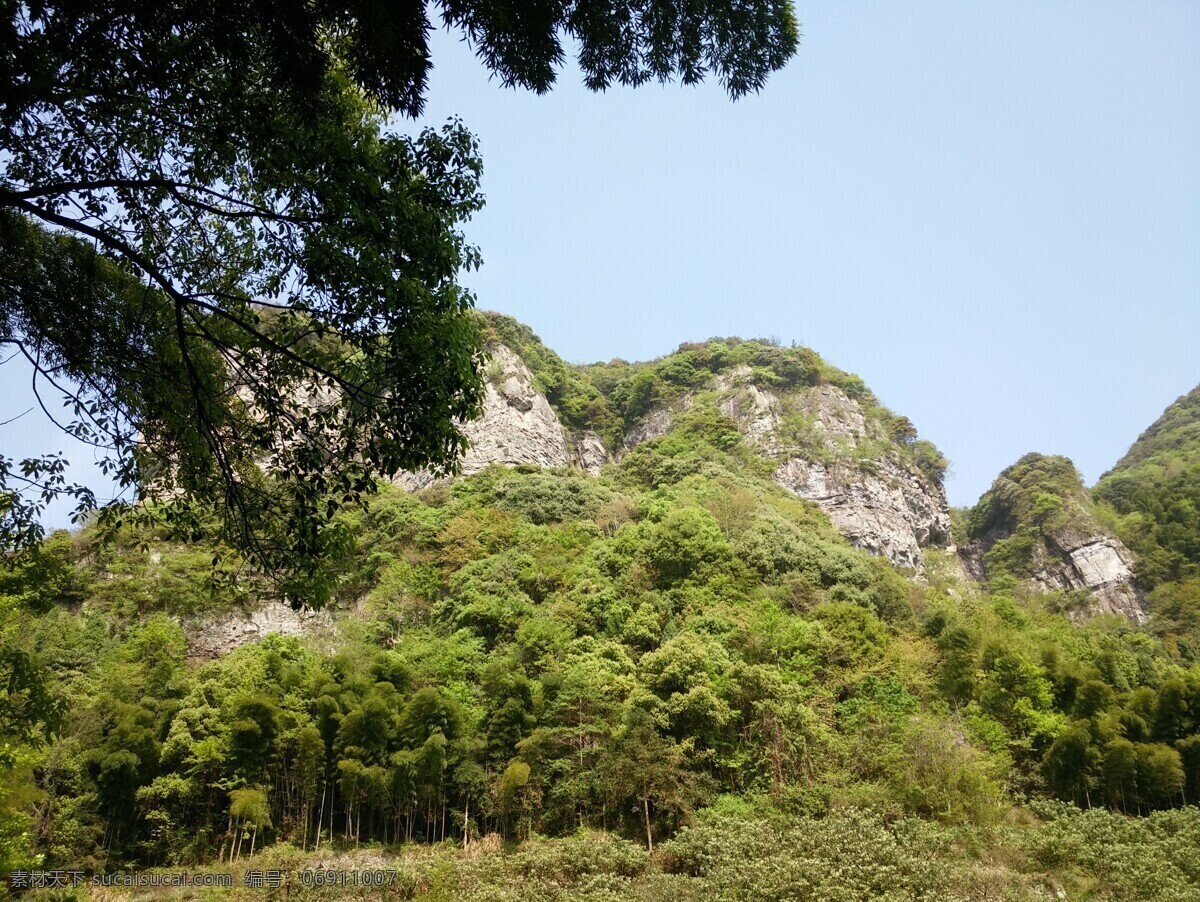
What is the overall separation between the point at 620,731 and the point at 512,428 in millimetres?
24751

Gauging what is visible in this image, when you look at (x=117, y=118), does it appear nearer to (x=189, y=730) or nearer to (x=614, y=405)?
(x=189, y=730)

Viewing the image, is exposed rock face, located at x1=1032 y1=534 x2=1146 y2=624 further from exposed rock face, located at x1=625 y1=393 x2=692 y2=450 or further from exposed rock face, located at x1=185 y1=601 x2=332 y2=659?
exposed rock face, located at x1=185 y1=601 x2=332 y2=659

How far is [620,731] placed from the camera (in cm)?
1513

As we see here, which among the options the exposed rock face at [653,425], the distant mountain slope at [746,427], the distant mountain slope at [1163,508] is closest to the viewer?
the distant mountain slope at [1163,508]

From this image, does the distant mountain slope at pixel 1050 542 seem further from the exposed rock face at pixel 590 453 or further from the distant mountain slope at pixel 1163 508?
the exposed rock face at pixel 590 453

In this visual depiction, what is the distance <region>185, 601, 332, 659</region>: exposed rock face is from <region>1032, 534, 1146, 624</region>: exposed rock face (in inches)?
1406

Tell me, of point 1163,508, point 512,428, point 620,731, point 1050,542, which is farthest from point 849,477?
point 620,731

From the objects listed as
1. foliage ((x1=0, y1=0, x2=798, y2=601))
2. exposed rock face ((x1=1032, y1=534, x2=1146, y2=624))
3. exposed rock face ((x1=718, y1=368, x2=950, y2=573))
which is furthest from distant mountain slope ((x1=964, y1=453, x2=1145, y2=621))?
foliage ((x1=0, y1=0, x2=798, y2=601))

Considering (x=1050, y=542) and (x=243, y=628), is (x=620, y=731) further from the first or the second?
(x=1050, y=542)

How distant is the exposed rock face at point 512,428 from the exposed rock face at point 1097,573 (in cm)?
2710

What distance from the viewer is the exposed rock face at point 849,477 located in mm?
38281

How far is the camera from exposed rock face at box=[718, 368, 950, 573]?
38.3m

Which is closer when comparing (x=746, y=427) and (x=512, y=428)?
(x=512, y=428)

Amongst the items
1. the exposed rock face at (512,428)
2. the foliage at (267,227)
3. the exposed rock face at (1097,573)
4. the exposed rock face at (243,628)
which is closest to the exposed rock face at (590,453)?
the exposed rock face at (512,428)
